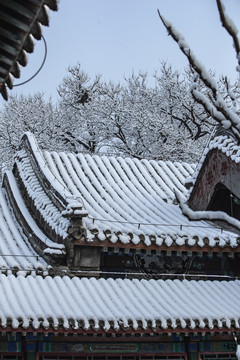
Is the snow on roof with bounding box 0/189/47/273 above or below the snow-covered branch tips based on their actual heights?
above

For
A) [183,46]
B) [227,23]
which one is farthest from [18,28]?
[227,23]

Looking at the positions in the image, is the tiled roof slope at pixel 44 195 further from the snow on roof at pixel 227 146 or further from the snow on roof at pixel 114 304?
the snow on roof at pixel 227 146

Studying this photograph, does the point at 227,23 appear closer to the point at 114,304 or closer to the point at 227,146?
the point at 114,304

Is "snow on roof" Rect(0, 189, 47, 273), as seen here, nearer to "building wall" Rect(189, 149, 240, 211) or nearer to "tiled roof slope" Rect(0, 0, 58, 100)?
"building wall" Rect(189, 149, 240, 211)

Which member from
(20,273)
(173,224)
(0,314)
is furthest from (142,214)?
(0,314)

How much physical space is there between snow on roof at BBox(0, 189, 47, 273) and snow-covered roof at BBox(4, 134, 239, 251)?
751 mm

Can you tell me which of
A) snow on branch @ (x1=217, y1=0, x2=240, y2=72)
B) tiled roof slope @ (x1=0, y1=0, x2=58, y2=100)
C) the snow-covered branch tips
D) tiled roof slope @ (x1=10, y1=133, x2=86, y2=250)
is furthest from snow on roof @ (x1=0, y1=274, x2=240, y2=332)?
snow on branch @ (x1=217, y1=0, x2=240, y2=72)

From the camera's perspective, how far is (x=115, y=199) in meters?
15.8

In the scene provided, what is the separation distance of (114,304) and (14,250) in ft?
11.1

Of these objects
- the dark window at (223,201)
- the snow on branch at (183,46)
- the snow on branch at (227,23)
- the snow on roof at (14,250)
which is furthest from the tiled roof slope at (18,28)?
the dark window at (223,201)

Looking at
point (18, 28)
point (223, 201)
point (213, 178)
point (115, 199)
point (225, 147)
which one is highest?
point (225, 147)

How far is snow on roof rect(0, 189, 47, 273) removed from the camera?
1311cm

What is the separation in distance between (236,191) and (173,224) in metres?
1.67

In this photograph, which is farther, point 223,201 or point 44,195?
point 223,201
